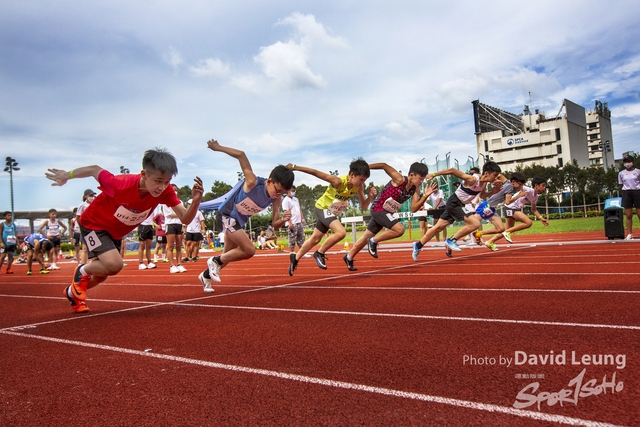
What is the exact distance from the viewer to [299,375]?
8.25 ft

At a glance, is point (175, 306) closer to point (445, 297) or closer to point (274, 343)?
point (274, 343)

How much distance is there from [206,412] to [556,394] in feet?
5.05

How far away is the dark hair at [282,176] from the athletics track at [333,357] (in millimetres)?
1305

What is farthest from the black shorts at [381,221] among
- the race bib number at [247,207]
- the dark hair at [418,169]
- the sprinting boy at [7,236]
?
the sprinting boy at [7,236]

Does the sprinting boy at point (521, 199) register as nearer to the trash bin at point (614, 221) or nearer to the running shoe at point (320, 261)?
the trash bin at point (614, 221)

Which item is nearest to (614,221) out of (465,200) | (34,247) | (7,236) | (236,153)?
(465,200)

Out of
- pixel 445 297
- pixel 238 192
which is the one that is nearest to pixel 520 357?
pixel 445 297

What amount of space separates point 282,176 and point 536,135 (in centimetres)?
8809

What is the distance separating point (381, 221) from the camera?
820cm

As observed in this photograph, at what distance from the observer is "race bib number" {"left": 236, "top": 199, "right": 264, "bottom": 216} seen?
19.3 ft

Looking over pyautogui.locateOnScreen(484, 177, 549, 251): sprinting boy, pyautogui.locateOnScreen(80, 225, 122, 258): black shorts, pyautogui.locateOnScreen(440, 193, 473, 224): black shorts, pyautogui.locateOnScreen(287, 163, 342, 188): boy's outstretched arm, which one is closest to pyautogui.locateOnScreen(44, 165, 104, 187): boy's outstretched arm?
pyautogui.locateOnScreen(80, 225, 122, 258): black shorts

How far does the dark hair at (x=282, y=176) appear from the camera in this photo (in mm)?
5621

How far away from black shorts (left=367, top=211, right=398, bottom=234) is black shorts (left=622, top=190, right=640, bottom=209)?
266 inches

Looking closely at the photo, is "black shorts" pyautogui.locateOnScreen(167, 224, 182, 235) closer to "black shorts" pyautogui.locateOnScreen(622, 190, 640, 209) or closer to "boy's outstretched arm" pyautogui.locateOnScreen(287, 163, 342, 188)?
"boy's outstretched arm" pyautogui.locateOnScreen(287, 163, 342, 188)
